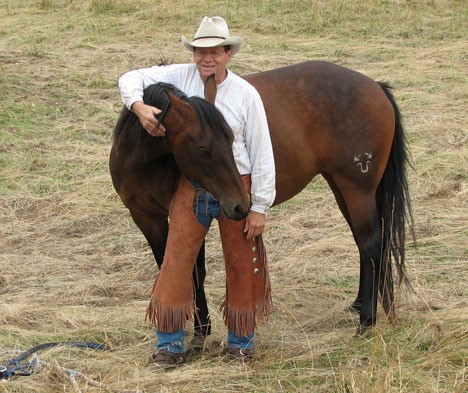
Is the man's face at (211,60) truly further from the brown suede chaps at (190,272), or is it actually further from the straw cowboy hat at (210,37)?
the brown suede chaps at (190,272)

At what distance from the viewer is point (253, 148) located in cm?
343

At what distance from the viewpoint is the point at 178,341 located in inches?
144

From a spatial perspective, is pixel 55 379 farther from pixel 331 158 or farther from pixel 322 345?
pixel 331 158

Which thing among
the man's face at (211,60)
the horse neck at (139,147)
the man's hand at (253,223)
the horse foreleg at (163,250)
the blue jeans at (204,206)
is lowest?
the horse foreleg at (163,250)

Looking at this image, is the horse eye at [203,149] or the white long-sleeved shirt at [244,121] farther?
the white long-sleeved shirt at [244,121]

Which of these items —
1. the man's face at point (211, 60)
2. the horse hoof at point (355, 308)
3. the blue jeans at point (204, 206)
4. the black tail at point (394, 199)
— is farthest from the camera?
the horse hoof at point (355, 308)

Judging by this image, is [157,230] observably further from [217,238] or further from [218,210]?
[217,238]

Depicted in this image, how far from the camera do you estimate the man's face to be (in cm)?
335

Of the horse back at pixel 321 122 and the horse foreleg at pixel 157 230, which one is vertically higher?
the horse back at pixel 321 122

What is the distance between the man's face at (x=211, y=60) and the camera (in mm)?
3354

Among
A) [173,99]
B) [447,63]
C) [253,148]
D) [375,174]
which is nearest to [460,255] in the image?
[375,174]

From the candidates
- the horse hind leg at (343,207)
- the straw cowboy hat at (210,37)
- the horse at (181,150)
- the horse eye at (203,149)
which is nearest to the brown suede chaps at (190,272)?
the horse at (181,150)

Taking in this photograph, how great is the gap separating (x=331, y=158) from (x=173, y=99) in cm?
122

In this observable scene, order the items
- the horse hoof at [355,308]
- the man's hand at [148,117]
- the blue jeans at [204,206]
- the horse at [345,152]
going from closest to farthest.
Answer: the man's hand at [148,117], the blue jeans at [204,206], the horse at [345,152], the horse hoof at [355,308]
